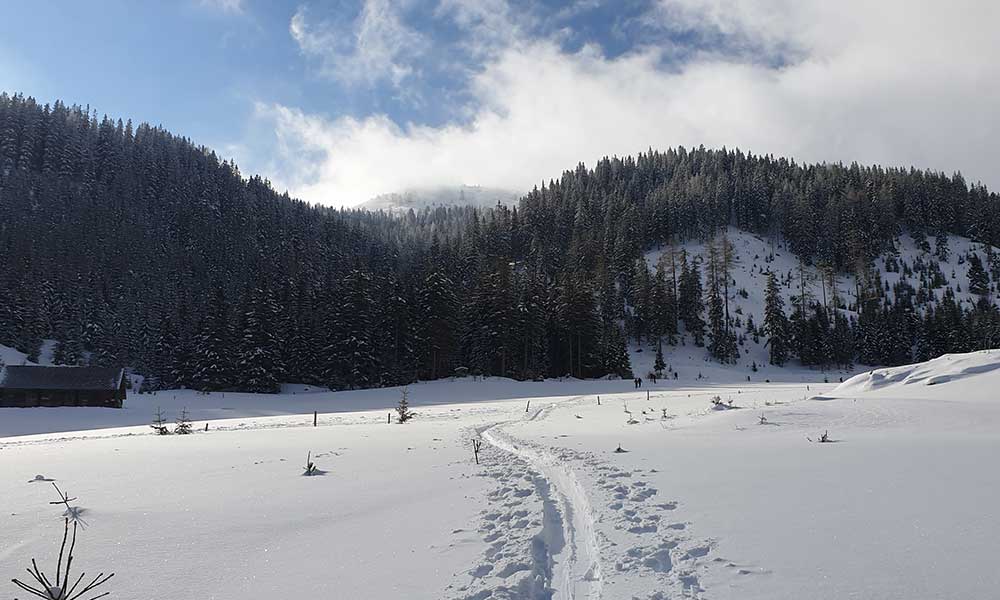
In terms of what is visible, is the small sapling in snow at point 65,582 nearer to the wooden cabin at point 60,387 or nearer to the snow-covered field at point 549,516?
the snow-covered field at point 549,516

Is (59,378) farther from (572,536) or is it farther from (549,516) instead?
(572,536)

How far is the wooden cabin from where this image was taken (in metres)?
45.1

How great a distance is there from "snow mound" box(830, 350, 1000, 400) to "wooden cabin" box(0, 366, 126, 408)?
181 feet

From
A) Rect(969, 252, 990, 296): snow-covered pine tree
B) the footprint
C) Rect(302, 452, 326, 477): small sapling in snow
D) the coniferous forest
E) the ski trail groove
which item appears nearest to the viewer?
the ski trail groove

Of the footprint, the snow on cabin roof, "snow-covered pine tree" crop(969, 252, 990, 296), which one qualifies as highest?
"snow-covered pine tree" crop(969, 252, 990, 296)

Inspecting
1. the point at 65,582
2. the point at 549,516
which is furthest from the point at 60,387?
the point at 65,582

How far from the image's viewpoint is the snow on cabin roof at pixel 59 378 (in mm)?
44969

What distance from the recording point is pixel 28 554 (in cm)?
576

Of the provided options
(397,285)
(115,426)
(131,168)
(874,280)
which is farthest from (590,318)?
(131,168)

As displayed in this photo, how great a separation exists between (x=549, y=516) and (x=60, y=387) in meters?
55.4

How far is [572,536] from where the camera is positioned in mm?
6875

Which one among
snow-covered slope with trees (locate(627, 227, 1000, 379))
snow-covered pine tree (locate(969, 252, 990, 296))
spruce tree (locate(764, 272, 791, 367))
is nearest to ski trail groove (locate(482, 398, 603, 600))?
snow-covered slope with trees (locate(627, 227, 1000, 379))

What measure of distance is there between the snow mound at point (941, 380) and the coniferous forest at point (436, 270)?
38066 mm

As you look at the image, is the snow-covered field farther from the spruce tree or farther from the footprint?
the spruce tree
